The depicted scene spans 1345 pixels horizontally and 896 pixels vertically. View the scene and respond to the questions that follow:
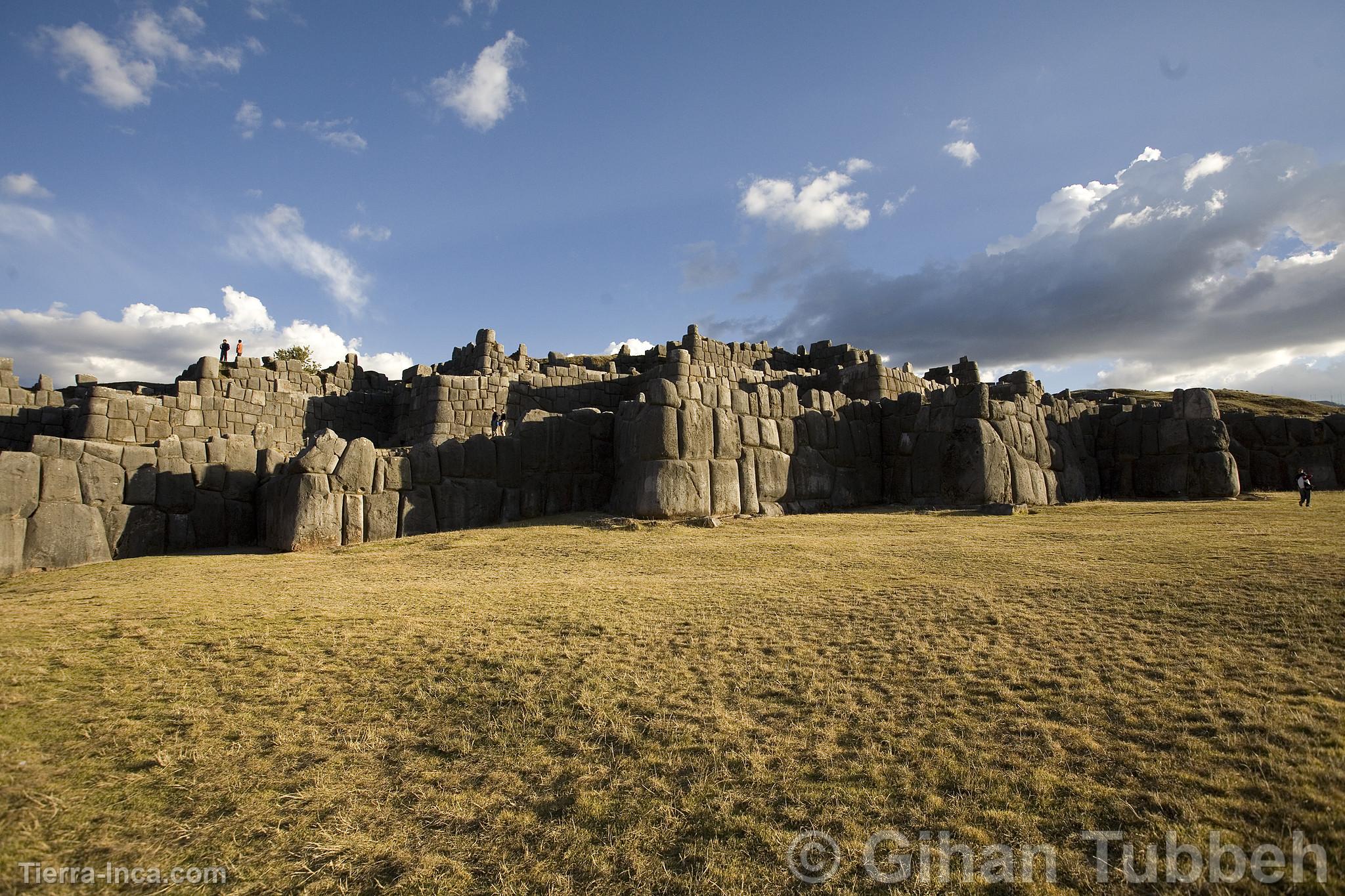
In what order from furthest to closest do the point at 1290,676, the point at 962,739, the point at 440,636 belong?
the point at 440,636 < the point at 1290,676 < the point at 962,739

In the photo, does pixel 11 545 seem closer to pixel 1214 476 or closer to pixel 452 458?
pixel 452 458

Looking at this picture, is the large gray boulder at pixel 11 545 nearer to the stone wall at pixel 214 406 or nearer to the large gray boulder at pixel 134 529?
the large gray boulder at pixel 134 529

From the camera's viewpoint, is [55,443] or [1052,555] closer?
[1052,555]

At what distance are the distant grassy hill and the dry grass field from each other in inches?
1944

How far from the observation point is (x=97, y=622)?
9.66 m

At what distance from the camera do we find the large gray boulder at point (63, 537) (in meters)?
14.1

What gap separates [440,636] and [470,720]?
8.40 feet

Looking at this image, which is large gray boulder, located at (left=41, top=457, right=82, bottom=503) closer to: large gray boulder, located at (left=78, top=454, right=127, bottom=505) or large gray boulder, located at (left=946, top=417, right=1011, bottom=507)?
large gray boulder, located at (left=78, top=454, right=127, bottom=505)

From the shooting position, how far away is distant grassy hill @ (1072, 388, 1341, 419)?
49969mm

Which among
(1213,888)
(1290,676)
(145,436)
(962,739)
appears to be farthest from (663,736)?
(145,436)

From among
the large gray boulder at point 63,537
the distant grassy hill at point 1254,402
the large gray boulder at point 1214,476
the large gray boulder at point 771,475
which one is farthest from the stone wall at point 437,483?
the distant grassy hill at point 1254,402

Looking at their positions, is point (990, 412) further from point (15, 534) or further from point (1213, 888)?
point (15, 534)

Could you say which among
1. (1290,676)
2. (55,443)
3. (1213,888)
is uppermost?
(55,443)

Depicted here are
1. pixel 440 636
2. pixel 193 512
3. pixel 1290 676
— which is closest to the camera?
pixel 1290 676
